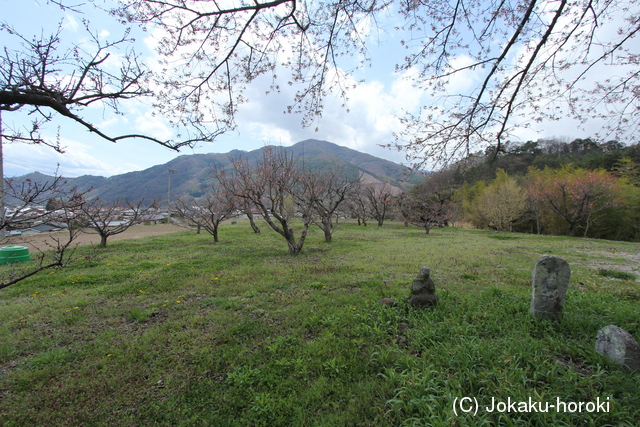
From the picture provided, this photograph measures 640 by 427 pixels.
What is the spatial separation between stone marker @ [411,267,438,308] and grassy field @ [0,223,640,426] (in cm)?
16

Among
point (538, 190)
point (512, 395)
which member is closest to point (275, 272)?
point (512, 395)

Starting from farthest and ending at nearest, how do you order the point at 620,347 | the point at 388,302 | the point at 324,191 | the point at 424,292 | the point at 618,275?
the point at 324,191
the point at 618,275
the point at 388,302
the point at 424,292
the point at 620,347

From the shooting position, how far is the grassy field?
2.25m

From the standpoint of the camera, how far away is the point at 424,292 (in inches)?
168

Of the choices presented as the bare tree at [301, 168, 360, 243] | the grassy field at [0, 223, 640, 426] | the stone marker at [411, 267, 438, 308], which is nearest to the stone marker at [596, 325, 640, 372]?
the grassy field at [0, 223, 640, 426]

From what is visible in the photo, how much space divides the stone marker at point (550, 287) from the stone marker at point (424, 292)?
1345 mm

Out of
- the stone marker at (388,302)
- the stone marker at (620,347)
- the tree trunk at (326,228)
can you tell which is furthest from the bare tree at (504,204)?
the stone marker at (620,347)

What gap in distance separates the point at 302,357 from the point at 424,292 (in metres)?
2.33

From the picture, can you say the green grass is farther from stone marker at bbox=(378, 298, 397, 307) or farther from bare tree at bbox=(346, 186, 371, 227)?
bare tree at bbox=(346, 186, 371, 227)

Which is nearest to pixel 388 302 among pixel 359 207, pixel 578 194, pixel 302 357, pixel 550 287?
pixel 302 357

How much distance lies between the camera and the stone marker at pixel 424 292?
4238mm

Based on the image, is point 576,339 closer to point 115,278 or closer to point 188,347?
point 188,347

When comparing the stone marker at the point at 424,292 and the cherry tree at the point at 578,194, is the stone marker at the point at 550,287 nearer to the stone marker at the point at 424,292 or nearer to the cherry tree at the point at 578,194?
the stone marker at the point at 424,292

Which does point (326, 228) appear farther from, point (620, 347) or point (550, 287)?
point (620, 347)
